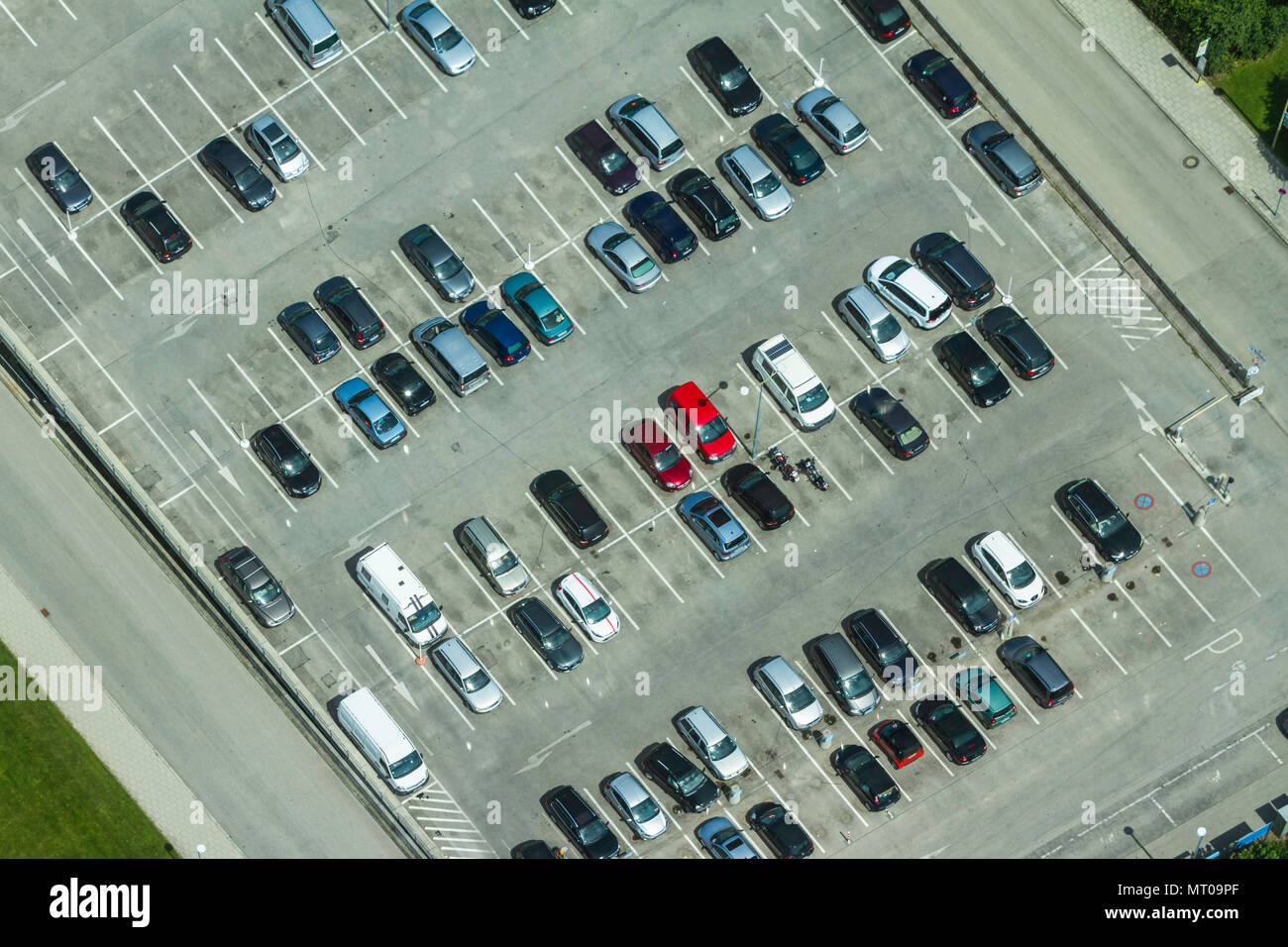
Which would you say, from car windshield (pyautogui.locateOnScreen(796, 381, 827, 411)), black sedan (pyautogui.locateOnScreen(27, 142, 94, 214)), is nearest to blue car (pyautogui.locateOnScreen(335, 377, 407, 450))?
black sedan (pyautogui.locateOnScreen(27, 142, 94, 214))

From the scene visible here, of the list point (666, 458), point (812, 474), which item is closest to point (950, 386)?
point (812, 474)

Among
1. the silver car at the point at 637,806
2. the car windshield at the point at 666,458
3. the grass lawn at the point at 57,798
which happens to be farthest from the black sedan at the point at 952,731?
the grass lawn at the point at 57,798

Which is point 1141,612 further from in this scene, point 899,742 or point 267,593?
point 267,593

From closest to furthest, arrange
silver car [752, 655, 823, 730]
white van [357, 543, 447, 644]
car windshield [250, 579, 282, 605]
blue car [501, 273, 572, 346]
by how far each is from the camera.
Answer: silver car [752, 655, 823, 730] < white van [357, 543, 447, 644] < car windshield [250, 579, 282, 605] < blue car [501, 273, 572, 346]

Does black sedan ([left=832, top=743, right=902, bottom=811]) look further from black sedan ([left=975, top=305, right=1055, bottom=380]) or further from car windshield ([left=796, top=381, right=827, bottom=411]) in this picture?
black sedan ([left=975, top=305, right=1055, bottom=380])

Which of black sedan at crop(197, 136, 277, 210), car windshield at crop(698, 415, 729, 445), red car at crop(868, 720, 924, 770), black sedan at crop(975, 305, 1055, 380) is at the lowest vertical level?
red car at crop(868, 720, 924, 770)
